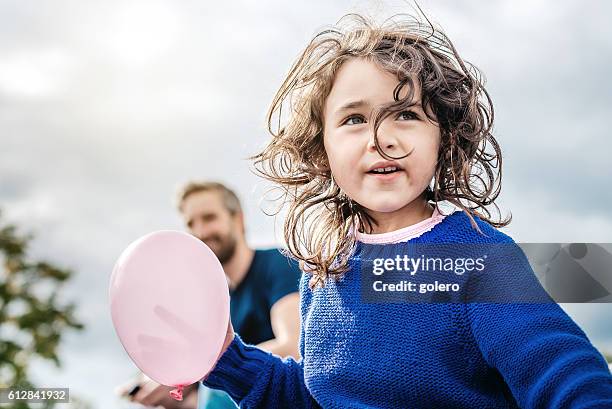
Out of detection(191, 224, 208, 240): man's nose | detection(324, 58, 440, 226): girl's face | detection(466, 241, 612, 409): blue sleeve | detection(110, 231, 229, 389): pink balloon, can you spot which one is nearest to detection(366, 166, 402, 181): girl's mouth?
detection(324, 58, 440, 226): girl's face

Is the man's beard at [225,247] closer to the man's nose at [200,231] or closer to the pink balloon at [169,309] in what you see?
the man's nose at [200,231]

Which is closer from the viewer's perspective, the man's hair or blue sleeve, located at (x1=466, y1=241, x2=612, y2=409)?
blue sleeve, located at (x1=466, y1=241, x2=612, y2=409)

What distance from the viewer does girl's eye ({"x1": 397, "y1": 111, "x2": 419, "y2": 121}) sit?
1.95m

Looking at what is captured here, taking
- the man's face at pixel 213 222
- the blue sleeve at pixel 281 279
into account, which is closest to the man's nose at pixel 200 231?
the man's face at pixel 213 222

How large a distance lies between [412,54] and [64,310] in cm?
1110

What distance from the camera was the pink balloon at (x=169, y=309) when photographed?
77.6 inches

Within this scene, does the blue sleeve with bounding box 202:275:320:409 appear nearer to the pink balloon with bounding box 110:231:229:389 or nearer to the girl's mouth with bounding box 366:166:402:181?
the pink balloon with bounding box 110:231:229:389

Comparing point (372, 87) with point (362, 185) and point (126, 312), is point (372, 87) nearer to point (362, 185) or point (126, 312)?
point (362, 185)

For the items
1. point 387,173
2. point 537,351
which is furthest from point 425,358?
point 387,173

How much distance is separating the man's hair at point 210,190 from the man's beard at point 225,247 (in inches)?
10.0

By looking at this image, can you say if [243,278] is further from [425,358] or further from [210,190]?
[425,358]

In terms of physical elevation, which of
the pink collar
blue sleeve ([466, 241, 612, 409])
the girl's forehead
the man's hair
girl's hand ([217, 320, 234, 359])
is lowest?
blue sleeve ([466, 241, 612, 409])

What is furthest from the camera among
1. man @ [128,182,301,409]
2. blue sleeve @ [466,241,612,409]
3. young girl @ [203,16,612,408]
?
man @ [128,182,301,409]

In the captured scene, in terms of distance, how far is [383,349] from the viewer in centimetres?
193
